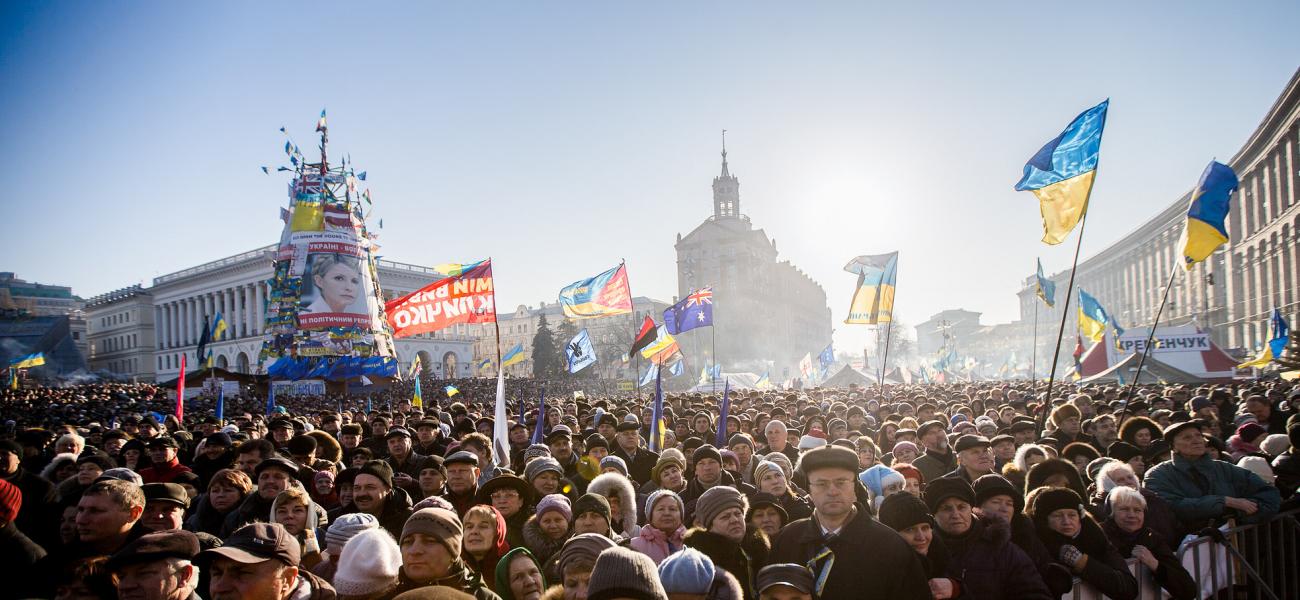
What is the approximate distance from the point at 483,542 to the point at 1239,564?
17.7 ft

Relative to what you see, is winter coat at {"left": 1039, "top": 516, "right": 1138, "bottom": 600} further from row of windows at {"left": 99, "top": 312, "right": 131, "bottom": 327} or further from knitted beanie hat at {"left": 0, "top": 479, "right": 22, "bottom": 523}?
row of windows at {"left": 99, "top": 312, "right": 131, "bottom": 327}

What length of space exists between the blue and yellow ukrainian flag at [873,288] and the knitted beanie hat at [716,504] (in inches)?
535

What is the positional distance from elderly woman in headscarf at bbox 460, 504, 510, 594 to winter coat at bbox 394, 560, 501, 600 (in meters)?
0.57

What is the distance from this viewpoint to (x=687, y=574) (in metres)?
3.02

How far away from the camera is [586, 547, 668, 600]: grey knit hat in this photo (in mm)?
2539

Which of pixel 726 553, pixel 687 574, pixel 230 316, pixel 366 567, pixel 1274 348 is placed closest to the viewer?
pixel 687 574

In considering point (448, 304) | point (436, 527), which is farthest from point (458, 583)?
point (448, 304)

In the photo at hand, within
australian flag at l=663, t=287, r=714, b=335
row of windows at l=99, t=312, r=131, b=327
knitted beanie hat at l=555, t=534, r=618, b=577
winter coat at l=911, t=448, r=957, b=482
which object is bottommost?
winter coat at l=911, t=448, r=957, b=482

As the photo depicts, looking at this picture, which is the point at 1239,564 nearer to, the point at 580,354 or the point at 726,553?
the point at 726,553

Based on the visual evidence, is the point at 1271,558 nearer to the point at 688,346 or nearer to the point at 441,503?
the point at 441,503

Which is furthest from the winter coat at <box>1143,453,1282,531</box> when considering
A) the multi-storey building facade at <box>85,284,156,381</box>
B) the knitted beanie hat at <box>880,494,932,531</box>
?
the multi-storey building facade at <box>85,284,156,381</box>

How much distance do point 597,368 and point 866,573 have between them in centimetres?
6672

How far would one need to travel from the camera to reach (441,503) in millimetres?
4340

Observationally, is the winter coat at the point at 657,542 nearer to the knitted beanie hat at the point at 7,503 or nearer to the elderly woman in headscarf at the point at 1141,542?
the elderly woman in headscarf at the point at 1141,542
